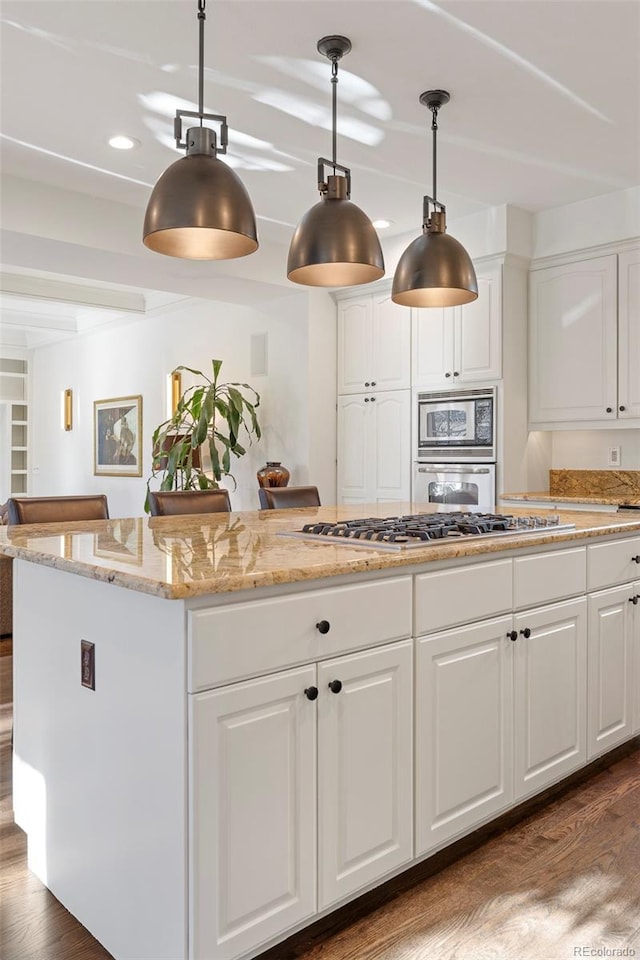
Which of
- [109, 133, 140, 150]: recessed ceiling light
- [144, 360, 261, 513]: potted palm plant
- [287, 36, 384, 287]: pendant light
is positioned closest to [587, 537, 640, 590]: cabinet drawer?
[287, 36, 384, 287]: pendant light

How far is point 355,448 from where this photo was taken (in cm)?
560

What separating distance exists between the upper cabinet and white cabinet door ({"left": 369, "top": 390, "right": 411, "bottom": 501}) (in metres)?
0.90

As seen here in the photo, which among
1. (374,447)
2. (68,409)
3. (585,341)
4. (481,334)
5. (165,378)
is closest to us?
(585,341)

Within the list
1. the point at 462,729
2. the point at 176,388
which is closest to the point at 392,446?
the point at 176,388

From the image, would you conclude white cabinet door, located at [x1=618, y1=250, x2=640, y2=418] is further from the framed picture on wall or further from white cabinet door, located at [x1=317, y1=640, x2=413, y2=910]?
the framed picture on wall

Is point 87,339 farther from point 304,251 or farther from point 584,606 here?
point 584,606

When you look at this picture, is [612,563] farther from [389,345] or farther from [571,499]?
[389,345]

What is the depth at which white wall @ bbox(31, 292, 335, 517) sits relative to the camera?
5711 millimetres

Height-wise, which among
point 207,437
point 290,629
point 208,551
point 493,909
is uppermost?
point 207,437

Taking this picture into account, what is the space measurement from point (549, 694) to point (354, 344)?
365cm

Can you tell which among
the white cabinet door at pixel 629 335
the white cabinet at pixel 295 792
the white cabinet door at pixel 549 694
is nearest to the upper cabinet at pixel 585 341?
the white cabinet door at pixel 629 335

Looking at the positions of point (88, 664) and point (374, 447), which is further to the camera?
point (374, 447)

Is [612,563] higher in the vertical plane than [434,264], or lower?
lower

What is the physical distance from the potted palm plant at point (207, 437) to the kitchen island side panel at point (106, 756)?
3.73m
